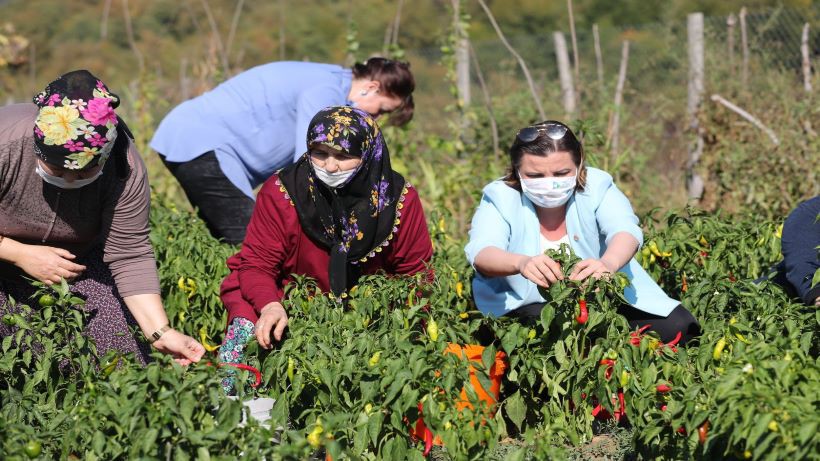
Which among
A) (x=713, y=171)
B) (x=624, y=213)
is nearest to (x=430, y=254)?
(x=624, y=213)

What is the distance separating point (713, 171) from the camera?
670 cm

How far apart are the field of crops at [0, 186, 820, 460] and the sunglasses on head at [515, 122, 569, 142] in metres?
0.57

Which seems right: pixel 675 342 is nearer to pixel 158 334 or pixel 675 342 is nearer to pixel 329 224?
pixel 329 224

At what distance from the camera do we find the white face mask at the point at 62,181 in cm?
310

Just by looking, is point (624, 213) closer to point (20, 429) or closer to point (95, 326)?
point (95, 326)

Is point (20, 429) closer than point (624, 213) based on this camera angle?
Yes

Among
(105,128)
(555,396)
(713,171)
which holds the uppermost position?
(105,128)

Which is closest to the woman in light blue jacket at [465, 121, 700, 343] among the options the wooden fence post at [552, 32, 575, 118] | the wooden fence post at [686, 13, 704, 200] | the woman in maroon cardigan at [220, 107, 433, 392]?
the woman in maroon cardigan at [220, 107, 433, 392]

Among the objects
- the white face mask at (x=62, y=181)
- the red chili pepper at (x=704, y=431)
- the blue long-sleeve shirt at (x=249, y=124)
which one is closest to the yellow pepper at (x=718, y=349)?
the red chili pepper at (x=704, y=431)

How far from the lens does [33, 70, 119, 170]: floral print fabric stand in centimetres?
292

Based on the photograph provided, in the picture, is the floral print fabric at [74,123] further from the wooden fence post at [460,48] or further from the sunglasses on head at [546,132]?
the wooden fence post at [460,48]

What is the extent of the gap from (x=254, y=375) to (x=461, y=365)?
735 millimetres

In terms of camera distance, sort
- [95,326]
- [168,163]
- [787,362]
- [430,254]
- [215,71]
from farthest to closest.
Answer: [215,71] → [168,163] → [430,254] → [95,326] → [787,362]

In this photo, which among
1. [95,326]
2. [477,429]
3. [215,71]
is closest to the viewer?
[477,429]
